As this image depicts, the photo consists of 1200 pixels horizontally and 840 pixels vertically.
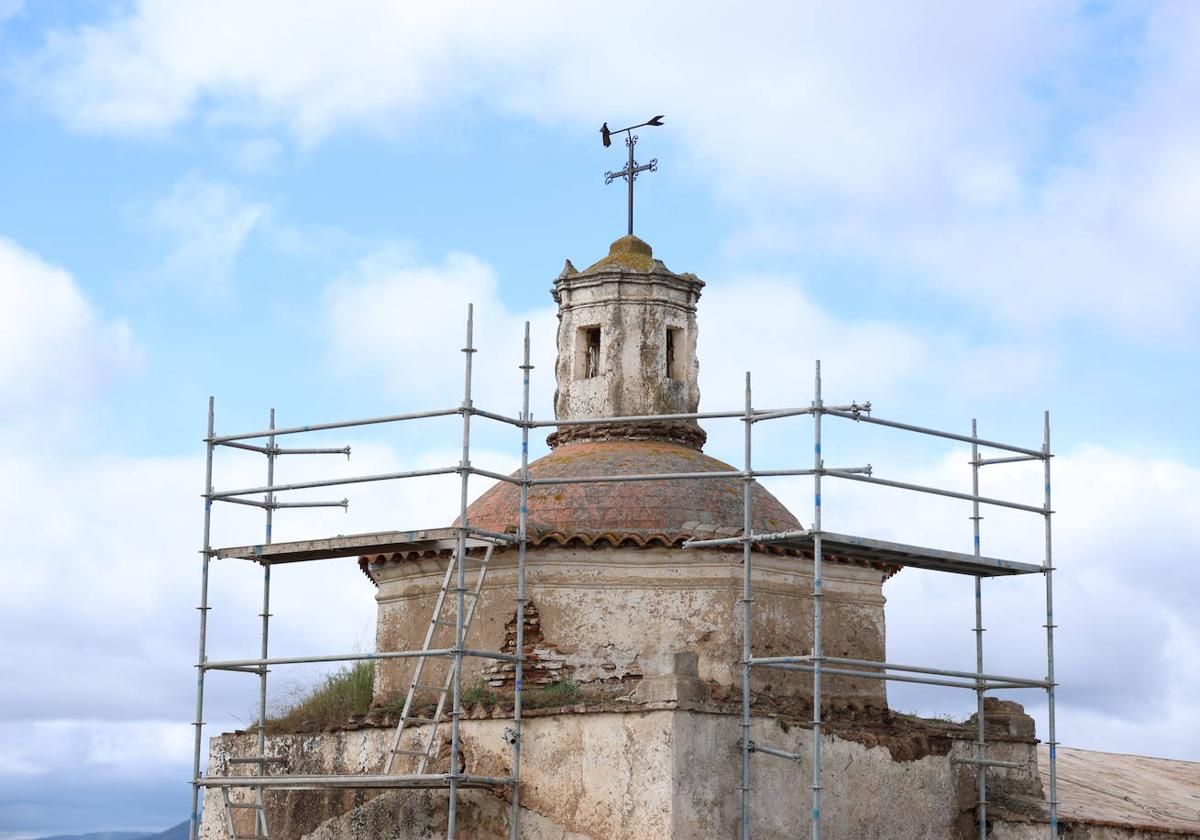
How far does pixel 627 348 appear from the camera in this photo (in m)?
24.0

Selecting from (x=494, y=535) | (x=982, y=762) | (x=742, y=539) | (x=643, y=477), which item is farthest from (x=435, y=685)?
(x=982, y=762)

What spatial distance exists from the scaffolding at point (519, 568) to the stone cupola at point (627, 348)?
171cm

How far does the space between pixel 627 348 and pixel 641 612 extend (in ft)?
11.9

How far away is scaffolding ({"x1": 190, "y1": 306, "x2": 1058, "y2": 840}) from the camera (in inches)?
775

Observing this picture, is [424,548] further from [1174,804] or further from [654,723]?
[1174,804]

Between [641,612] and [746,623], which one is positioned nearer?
[746,623]

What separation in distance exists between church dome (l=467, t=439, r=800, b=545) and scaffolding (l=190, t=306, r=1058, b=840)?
0.99ft

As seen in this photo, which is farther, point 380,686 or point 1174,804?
point 1174,804

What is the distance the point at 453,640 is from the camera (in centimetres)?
2153

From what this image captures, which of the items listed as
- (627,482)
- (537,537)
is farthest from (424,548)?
(627,482)

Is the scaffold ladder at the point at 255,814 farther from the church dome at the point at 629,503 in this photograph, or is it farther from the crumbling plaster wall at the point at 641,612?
the church dome at the point at 629,503

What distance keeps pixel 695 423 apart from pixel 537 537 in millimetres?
3390

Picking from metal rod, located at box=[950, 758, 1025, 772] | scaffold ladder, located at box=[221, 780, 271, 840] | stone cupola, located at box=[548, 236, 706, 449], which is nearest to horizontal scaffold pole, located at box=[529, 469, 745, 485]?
stone cupola, located at box=[548, 236, 706, 449]

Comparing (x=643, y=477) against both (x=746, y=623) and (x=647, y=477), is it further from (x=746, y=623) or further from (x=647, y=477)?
(x=746, y=623)
